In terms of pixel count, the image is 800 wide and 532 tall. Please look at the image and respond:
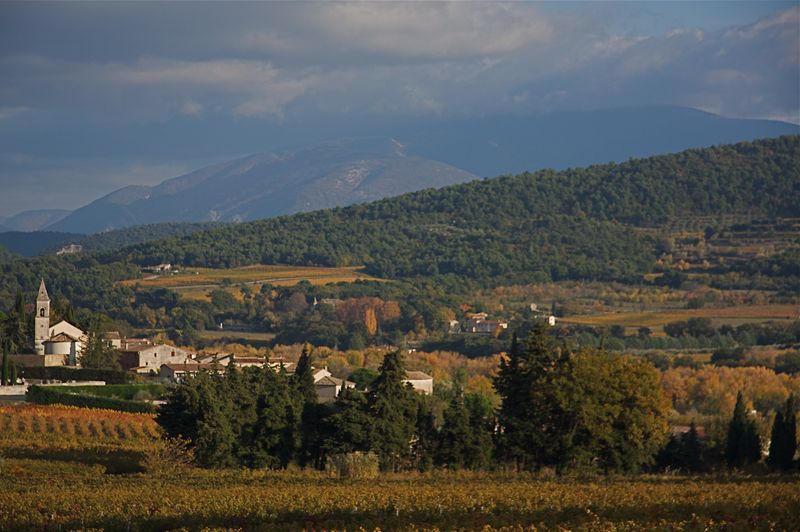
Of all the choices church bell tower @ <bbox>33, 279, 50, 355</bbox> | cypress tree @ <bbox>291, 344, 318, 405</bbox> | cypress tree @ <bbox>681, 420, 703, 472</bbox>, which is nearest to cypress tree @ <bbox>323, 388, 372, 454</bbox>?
cypress tree @ <bbox>291, 344, 318, 405</bbox>

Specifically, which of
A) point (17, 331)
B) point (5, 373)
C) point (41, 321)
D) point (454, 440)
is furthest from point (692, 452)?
point (17, 331)

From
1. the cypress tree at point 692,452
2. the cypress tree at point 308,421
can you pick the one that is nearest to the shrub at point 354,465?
the cypress tree at point 308,421

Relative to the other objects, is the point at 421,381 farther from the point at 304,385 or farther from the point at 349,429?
the point at 349,429

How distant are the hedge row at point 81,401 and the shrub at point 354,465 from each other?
18.1 metres

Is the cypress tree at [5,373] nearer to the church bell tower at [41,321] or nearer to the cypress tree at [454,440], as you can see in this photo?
the church bell tower at [41,321]

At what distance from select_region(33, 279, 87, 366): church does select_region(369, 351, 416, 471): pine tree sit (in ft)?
115

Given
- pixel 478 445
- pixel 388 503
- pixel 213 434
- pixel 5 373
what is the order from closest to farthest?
pixel 388 503 → pixel 213 434 → pixel 478 445 → pixel 5 373

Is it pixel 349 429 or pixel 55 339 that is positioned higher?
pixel 55 339

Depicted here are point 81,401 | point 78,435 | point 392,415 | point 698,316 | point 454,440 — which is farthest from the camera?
point 698,316

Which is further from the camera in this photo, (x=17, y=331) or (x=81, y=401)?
(x=17, y=331)

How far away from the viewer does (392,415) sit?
41312 mm

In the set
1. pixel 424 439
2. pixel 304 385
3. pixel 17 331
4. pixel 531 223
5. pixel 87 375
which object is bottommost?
pixel 424 439

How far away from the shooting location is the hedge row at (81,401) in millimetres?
55562

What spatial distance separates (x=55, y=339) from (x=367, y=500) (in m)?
50.4
